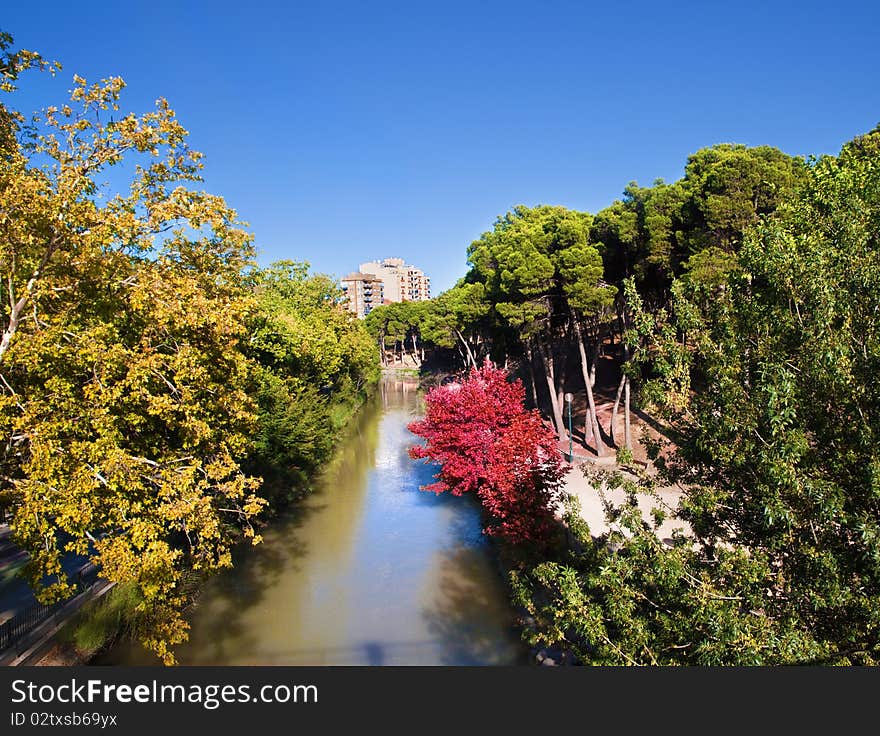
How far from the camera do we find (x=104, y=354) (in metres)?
6.99

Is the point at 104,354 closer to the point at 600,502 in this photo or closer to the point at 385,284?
the point at 600,502

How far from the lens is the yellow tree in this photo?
22.0 ft

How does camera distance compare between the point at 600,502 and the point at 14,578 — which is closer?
the point at 14,578

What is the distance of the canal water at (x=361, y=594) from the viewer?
1131 cm

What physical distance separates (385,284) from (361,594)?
137 metres

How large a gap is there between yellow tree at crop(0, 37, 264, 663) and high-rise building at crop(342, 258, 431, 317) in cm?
11383

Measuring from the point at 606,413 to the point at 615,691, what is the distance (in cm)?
2534

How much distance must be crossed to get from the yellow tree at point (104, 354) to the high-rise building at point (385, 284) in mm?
113826

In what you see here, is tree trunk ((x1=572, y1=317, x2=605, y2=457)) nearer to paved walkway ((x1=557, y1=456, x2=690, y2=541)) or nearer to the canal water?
paved walkway ((x1=557, y1=456, x2=690, y2=541))

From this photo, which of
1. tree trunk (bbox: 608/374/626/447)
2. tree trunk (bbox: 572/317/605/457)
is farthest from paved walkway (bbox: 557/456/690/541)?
tree trunk (bbox: 608/374/626/447)

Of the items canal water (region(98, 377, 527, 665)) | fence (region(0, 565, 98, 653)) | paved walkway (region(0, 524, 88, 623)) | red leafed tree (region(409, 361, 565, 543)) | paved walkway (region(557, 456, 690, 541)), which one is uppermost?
red leafed tree (region(409, 361, 565, 543))

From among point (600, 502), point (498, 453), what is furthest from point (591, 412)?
point (498, 453)

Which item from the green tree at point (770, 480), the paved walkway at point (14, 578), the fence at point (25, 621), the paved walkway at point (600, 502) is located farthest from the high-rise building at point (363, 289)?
the green tree at point (770, 480)

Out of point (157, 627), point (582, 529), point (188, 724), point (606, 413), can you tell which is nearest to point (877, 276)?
point (582, 529)
